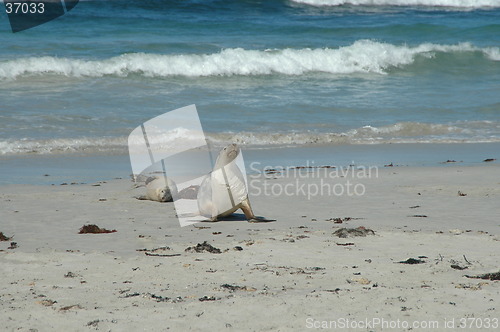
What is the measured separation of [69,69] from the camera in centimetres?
2016

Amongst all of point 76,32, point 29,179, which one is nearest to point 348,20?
A: point 76,32

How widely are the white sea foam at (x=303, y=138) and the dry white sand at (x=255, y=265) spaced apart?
12.7 ft

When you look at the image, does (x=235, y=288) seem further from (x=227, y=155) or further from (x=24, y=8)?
(x=24, y=8)

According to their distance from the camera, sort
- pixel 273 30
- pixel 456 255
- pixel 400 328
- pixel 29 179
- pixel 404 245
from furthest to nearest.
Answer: pixel 273 30
pixel 29 179
pixel 404 245
pixel 456 255
pixel 400 328

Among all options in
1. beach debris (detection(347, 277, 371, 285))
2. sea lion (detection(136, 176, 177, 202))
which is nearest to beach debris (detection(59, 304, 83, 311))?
beach debris (detection(347, 277, 371, 285))

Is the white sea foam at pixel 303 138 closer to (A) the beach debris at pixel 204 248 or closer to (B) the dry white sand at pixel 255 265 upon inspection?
(B) the dry white sand at pixel 255 265

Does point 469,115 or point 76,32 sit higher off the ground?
point 76,32

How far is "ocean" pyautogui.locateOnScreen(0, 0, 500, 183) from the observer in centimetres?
1375

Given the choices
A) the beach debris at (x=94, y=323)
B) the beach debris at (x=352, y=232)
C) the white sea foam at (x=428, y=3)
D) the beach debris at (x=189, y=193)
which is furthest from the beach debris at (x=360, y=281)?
the white sea foam at (x=428, y=3)

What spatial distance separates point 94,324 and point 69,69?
16.8 meters

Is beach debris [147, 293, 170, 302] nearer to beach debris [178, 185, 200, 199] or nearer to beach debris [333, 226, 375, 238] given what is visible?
beach debris [333, 226, 375, 238]

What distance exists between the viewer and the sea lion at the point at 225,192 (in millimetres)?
7789

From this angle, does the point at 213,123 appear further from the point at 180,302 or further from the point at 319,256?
the point at 180,302

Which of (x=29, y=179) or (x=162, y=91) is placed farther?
(x=162, y=91)
